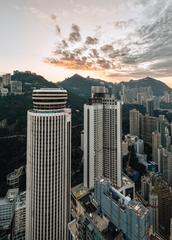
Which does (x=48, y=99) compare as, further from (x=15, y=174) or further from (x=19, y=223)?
(x=15, y=174)

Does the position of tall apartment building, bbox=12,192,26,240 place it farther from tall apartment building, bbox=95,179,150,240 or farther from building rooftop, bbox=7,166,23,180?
tall apartment building, bbox=95,179,150,240

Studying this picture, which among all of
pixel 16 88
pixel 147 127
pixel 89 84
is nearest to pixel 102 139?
pixel 147 127

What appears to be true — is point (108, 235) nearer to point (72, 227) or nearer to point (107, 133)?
point (72, 227)

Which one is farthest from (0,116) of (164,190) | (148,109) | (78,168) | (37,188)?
(148,109)

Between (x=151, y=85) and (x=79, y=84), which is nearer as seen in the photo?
(x=79, y=84)

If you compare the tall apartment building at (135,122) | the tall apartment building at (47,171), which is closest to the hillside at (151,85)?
the tall apartment building at (135,122)
